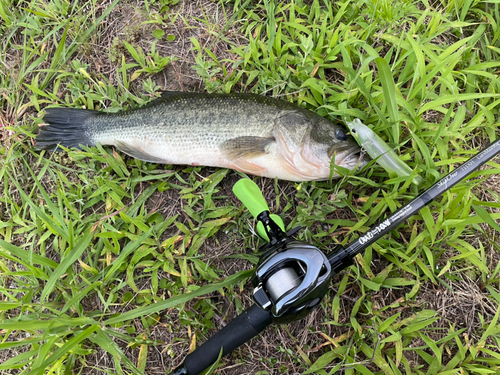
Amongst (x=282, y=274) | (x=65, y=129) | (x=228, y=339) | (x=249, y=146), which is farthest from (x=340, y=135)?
(x=65, y=129)

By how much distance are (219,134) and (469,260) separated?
2423mm

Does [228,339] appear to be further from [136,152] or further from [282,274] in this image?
[136,152]

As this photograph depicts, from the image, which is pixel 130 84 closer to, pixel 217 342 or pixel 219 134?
pixel 219 134

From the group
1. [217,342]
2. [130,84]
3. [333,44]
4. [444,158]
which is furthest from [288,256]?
[130,84]

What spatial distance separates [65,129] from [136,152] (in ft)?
2.79

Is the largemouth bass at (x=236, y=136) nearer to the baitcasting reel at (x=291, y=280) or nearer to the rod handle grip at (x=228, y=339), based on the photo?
the baitcasting reel at (x=291, y=280)

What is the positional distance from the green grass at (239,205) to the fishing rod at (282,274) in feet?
1.06

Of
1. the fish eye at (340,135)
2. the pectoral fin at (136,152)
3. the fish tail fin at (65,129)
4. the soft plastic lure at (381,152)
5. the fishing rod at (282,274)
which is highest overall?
the fish tail fin at (65,129)

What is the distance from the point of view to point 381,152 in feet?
8.31

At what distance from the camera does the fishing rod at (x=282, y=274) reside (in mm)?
1923

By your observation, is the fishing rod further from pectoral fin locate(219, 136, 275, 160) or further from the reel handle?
pectoral fin locate(219, 136, 275, 160)

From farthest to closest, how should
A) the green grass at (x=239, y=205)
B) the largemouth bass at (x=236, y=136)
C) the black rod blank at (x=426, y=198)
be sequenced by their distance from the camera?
1. the largemouth bass at (x=236, y=136)
2. the green grass at (x=239, y=205)
3. the black rod blank at (x=426, y=198)

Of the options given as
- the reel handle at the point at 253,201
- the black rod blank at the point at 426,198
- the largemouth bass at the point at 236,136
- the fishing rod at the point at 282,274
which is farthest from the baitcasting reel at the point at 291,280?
the largemouth bass at the point at 236,136

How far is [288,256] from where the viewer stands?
1.96 m
